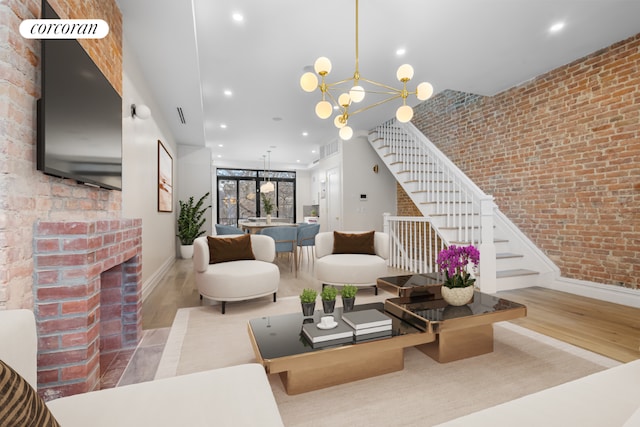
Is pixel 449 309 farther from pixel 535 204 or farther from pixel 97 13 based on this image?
pixel 97 13

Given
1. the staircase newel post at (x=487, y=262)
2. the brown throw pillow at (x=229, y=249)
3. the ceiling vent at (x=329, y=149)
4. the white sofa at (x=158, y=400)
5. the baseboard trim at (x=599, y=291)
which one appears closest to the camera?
the white sofa at (x=158, y=400)

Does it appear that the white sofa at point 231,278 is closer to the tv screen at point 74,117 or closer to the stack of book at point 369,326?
the tv screen at point 74,117

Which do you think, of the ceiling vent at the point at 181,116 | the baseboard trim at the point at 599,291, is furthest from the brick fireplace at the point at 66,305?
the baseboard trim at the point at 599,291

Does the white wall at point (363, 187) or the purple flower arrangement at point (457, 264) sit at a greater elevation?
the white wall at point (363, 187)

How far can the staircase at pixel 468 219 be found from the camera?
3.64 metres

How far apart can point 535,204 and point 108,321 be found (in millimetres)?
4889

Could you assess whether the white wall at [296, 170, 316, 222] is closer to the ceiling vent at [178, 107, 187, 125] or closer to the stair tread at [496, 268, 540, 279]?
the ceiling vent at [178, 107, 187, 125]

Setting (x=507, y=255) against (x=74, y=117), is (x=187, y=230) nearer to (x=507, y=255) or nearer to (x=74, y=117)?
(x=74, y=117)

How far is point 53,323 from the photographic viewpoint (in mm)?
1312

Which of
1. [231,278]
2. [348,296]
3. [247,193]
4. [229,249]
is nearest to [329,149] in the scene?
→ [247,193]

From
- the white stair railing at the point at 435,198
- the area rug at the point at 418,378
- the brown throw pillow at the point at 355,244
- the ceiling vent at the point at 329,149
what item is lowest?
the area rug at the point at 418,378

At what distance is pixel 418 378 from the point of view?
5.71 feet

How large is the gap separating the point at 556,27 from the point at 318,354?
3.80m

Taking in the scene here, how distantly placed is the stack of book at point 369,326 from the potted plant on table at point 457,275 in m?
0.63
